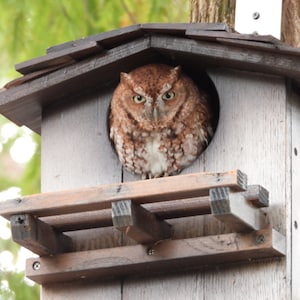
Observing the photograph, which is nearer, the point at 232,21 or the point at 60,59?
the point at 60,59

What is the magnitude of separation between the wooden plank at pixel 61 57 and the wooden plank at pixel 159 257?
0.81 metres

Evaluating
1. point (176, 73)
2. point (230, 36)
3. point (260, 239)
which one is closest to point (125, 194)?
point (260, 239)

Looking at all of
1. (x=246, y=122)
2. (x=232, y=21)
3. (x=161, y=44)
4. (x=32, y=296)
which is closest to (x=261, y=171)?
(x=246, y=122)

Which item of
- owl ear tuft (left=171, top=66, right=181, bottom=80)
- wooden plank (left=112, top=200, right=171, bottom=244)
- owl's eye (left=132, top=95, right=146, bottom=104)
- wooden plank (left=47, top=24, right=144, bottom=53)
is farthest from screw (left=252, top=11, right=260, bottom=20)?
wooden plank (left=112, top=200, right=171, bottom=244)

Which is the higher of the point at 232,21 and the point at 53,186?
the point at 232,21

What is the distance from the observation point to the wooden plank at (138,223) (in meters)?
4.86

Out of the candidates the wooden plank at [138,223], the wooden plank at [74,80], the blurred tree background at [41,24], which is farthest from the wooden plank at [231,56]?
the blurred tree background at [41,24]

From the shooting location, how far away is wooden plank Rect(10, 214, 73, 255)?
5.08 metres

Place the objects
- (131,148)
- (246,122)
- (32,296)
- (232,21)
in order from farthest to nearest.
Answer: (32,296)
(232,21)
(131,148)
(246,122)

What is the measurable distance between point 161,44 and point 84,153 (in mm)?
598

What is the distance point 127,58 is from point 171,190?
2.83 feet

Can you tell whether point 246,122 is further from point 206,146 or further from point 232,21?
point 232,21

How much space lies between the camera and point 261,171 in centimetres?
510

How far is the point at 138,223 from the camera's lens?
4902 millimetres
